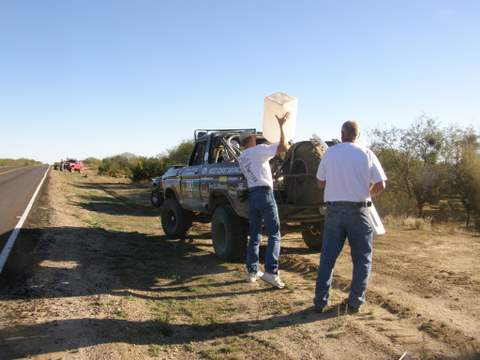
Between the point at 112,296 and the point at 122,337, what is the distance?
135cm

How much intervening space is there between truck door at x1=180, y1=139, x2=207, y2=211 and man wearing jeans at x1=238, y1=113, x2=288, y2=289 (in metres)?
2.56

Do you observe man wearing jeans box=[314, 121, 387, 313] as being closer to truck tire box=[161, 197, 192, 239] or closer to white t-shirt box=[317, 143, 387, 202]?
white t-shirt box=[317, 143, 387, 202]

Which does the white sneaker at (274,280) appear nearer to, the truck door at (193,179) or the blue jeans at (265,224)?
the blue jeans at (265,224)

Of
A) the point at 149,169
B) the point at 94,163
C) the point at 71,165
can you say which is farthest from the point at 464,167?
the point at 94,163

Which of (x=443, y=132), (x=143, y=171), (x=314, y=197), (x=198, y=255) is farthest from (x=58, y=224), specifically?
(x=143, y=171)

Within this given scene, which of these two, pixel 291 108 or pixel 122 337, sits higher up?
pixel 291 108

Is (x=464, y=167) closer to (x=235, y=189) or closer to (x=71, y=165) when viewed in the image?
(x=235, y=189)

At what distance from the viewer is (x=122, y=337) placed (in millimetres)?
4363

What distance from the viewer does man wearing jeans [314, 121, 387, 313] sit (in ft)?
15.8

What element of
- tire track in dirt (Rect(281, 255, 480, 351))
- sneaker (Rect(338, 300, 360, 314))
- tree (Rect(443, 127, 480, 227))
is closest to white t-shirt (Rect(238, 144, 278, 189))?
tire track in dirt (Rect(281, 255, 480, 351))

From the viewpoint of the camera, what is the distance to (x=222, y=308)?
17.4ft

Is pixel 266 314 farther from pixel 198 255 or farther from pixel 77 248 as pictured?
→ pixel 77 248

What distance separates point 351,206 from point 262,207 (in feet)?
4.88

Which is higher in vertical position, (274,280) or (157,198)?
(157,198)
